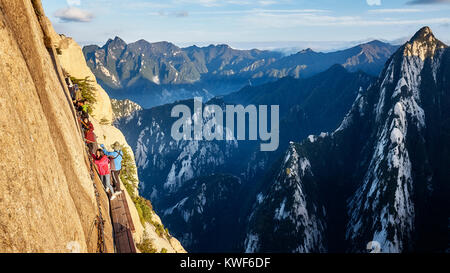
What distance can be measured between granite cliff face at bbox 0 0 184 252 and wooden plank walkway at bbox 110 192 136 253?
7.55 ft

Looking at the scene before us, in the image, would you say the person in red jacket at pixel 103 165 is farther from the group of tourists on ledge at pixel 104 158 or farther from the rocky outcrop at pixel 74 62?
the rocky outcrop at pixel 74 62

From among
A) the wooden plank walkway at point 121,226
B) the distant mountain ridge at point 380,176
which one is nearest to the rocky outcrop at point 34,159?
the wooden plank walkway at point 121,226

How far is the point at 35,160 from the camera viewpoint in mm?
11180

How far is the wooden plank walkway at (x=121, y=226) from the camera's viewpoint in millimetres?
20000

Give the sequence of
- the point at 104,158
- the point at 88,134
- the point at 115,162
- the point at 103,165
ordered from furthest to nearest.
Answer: the point at 88,134 < the point at 115,162 < the point at 103,165 < the point at 104,158

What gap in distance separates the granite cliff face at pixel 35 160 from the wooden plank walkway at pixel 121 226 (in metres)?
2.30

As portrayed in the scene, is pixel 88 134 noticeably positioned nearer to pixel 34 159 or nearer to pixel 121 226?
pixel 121 226

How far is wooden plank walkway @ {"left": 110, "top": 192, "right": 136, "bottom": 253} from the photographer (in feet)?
65.6

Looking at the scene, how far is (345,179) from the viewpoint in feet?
510

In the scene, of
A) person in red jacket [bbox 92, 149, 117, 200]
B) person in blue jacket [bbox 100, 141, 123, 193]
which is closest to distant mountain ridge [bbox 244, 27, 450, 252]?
person in blue jacket [bbox 100, 141, 123, 193]

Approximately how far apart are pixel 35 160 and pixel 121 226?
470 inches

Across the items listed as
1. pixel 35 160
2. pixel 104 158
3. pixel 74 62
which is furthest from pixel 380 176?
pixel 35 160
